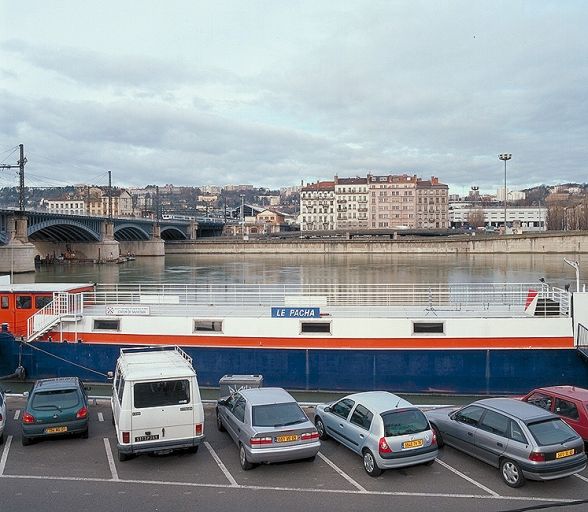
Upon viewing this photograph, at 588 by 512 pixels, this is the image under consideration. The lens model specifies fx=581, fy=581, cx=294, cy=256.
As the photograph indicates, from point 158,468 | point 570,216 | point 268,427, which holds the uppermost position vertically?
point 570,216

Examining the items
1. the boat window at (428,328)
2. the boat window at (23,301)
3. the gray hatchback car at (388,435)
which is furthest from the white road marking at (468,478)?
the boat window at (23,301)

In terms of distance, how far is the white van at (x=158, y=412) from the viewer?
27.7ft

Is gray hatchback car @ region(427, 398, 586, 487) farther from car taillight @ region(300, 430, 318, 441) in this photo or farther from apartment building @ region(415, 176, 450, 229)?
apartment building @ region(415, 176, 450, 229)

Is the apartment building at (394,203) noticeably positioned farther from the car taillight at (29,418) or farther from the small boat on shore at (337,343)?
the car taillight at (29,418)

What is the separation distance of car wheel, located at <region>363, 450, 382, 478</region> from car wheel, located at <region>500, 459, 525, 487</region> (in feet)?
5.49

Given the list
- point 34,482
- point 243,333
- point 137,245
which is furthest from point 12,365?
point 137,245

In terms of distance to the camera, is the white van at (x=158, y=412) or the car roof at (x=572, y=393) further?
the car roof at (x=572, y=393)

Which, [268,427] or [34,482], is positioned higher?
[268,427]

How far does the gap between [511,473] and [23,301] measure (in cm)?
1460

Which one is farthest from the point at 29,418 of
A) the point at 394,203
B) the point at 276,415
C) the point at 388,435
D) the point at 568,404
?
the point at 394,203

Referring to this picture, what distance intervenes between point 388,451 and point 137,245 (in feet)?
320

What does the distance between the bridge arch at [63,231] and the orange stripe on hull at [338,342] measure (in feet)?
174

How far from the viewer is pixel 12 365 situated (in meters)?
16.4

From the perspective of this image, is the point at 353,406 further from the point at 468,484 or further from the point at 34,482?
the point at 34,482
